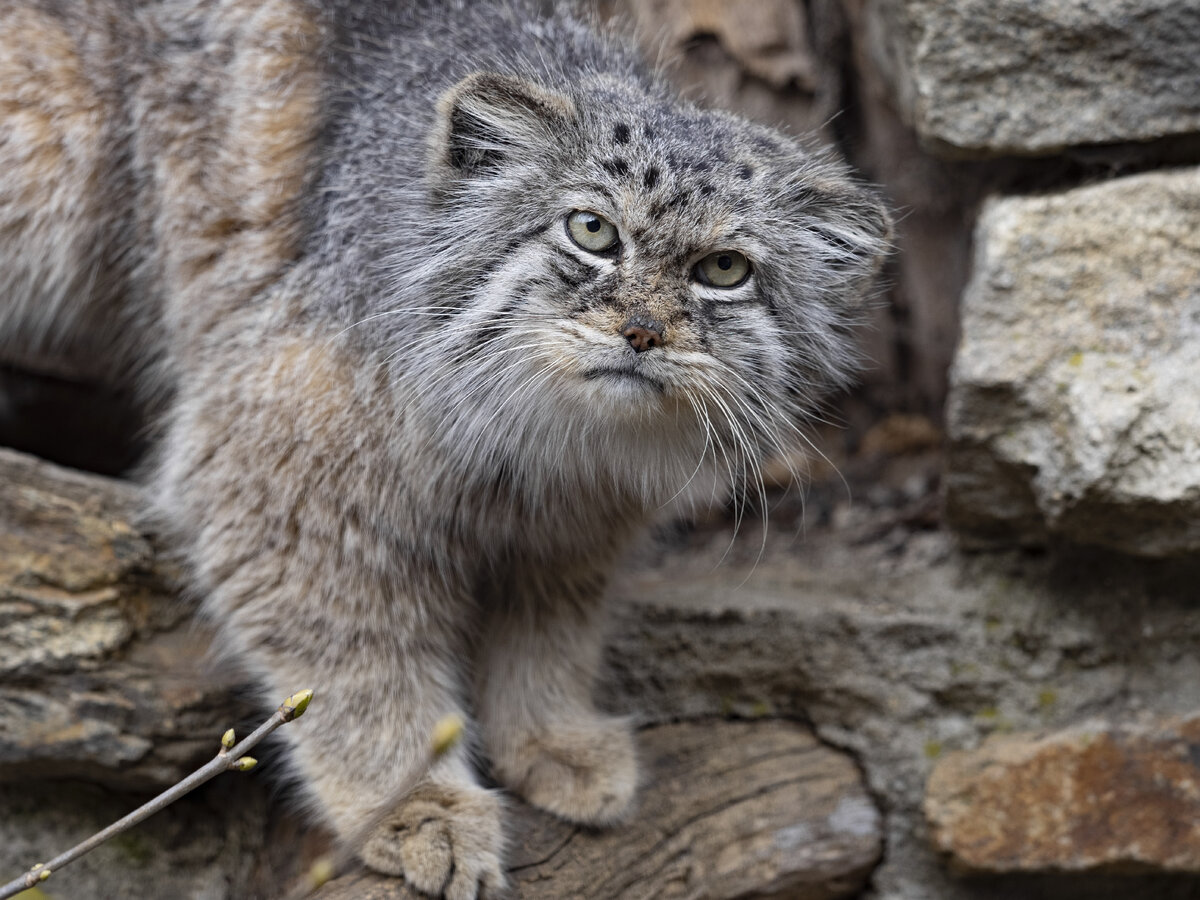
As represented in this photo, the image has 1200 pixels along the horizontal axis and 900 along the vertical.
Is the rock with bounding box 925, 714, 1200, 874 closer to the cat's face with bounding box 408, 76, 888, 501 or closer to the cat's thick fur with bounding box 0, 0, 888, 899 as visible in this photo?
the cat's thick fur with bounding box 0, 0, 888, 899

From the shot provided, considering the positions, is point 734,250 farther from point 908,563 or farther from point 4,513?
point 4,513

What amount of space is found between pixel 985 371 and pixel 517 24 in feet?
4.88

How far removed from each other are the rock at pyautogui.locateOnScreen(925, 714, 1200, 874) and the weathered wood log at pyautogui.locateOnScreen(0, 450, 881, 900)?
273 mm

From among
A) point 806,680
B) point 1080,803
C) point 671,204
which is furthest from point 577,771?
point 671,204

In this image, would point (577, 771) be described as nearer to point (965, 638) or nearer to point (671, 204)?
point (965, 638)

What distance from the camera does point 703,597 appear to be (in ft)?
11.2

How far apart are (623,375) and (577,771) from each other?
3.54 feet

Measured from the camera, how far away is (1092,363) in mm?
2822

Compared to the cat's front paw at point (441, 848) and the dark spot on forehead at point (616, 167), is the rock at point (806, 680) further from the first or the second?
the dark spot on forehead at point (616, 167)

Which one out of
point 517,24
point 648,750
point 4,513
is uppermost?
point 517,24

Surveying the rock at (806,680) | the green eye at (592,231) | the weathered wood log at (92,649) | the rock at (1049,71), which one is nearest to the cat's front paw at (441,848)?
the rock at (806,680)

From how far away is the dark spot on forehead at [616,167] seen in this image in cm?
244

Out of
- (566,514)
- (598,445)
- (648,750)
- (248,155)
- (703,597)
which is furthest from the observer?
(703,597)

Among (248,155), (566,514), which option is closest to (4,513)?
(248,155)
